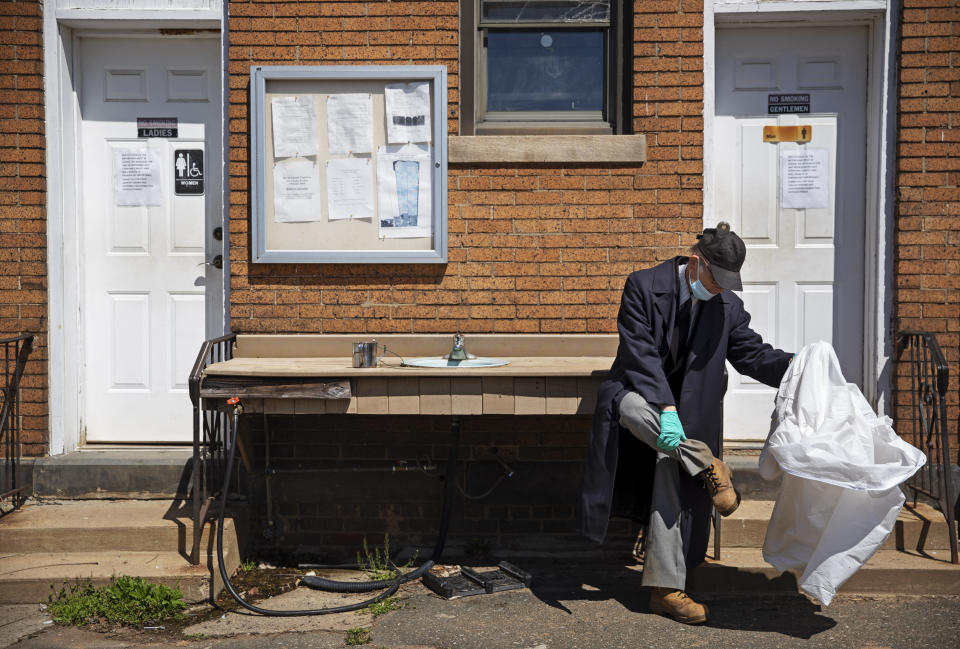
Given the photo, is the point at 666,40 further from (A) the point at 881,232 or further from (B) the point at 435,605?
(B) the point at 435,605

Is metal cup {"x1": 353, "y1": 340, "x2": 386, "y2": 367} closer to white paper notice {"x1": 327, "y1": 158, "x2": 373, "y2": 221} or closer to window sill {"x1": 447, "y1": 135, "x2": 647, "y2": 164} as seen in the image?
white paper notice {"x1": 327, "y1": 158, "x2": 373, "y2": 221}

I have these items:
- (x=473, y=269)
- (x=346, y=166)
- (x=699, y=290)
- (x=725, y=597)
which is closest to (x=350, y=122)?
(x=346, y=166)

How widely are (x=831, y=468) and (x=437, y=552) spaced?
2.15 metres

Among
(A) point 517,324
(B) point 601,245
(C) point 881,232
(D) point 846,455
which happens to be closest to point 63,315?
(A) point 517,324

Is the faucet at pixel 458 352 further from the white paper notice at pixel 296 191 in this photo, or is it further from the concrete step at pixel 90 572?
the concrete step at pixel 90 572

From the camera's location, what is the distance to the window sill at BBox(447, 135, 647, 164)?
211 inches

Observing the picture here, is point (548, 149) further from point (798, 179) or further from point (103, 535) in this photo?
point (103, 535)

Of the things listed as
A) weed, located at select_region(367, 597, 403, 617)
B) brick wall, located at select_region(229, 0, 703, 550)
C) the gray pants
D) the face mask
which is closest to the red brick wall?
brick wall, located at select_region(229, 0, 703, 550)

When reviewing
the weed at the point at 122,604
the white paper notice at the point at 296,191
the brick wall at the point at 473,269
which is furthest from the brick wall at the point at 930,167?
the weed at the point at 122,604

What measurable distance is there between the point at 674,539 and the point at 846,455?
33.8 inches

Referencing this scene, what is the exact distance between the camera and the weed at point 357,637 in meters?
4.07

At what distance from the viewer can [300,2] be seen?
17.9ft

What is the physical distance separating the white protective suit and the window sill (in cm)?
173

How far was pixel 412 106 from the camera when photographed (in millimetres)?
5438
